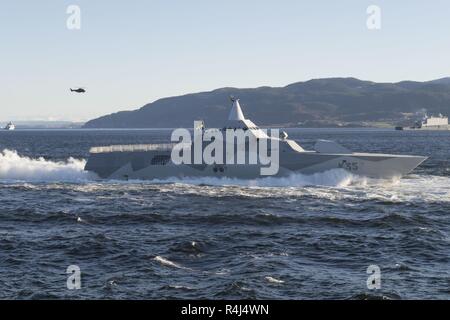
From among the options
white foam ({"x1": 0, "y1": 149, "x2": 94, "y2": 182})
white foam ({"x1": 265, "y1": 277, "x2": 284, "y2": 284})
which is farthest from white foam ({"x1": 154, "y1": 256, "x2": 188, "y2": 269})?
white foam ({"x1": 0, "y1": 149, "x2": 94, "y2": 182})

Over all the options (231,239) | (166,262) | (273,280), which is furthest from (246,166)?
(273,280)

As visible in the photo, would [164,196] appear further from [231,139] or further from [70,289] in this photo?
[70,289]

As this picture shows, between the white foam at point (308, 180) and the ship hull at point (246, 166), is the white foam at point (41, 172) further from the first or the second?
the white foam at point (308, 180)

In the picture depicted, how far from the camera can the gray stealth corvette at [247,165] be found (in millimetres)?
47219

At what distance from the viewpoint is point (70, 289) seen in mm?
19578

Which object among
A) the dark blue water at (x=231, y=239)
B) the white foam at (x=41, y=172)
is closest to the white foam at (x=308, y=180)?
the dark blue water at (x=231, y=239)

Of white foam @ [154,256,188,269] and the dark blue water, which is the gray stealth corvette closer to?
the dark blue water

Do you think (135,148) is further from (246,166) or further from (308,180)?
(308,180)

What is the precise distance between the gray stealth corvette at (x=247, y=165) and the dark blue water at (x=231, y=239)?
102 cm

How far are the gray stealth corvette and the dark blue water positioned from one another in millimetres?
1022

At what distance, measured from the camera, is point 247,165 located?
48.8m

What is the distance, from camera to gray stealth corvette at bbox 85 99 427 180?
4722 centimetres
